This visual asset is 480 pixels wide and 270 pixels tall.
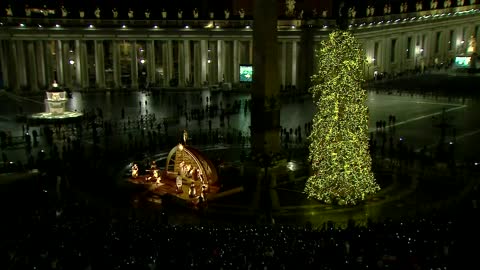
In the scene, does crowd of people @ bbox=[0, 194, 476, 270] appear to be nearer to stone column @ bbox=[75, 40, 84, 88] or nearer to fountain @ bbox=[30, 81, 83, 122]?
fountain @ bbox=[30, 81, 83, 122]

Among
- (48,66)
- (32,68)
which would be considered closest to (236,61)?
(48,66)

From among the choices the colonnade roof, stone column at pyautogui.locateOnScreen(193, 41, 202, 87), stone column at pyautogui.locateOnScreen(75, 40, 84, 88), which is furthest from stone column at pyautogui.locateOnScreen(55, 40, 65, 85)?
stone column at pyautogui.locateOnScreen(193, 41, 202, 87)

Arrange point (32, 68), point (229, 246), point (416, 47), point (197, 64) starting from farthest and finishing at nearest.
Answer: point (416, 47), point (197, 64), point (32, 68), point (229, 246)

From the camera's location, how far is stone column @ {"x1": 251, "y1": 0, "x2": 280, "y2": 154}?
36500 mm

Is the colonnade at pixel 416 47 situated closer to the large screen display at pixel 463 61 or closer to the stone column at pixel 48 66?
the large screen display at pixel 463 61

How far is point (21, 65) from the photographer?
79250 mm

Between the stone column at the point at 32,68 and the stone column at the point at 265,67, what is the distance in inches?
2063

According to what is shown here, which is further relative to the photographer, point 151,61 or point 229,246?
point 151,61

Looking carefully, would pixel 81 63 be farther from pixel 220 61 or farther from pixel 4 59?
pixel 220 61

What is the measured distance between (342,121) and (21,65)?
60809 millimetres

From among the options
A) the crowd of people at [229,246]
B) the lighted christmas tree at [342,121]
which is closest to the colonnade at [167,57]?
the lighted christmas tree at [342,121]

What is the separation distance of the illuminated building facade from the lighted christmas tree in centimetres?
4481

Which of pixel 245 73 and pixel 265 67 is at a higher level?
pixel 265 67

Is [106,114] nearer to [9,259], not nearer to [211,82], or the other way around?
[211,82]
